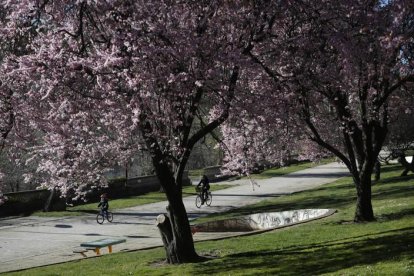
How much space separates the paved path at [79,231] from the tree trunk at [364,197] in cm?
509

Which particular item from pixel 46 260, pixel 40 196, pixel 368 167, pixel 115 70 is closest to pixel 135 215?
pixel 40 196

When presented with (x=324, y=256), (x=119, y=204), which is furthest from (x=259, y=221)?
(x=119, y=204)

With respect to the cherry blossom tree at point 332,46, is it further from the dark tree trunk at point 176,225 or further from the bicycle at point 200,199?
the bicycle at point 200,199

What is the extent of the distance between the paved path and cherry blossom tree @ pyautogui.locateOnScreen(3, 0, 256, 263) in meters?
6.84

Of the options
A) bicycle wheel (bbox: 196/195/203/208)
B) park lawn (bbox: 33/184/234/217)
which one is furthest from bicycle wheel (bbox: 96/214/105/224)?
bicycle wheel (bbox: 196/195/203/208)

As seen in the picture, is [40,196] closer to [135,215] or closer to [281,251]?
[135,215]

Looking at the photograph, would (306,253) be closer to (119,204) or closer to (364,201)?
(364,201)

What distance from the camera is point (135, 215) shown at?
2762 centimetres

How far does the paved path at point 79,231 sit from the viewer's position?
58.7 ft

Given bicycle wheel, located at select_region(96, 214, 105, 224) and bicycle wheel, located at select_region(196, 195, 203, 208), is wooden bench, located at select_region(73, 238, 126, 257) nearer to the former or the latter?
bicycle wheel, located at select_region(96, 214, 105, 224)

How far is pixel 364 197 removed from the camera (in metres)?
16.2

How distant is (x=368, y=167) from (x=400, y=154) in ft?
56.3

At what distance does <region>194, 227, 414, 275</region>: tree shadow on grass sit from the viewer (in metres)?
9.97

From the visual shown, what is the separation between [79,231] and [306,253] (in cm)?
1375
